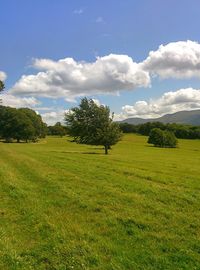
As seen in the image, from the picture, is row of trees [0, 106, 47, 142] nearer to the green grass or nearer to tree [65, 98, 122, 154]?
tree [65, 98, 122, 154]

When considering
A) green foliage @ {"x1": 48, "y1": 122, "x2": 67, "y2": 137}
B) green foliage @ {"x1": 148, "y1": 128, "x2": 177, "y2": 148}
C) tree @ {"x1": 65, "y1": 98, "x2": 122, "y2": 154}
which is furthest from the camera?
green foliage @ {"x1": 48, "y1": 122, "x2": 67, "y2": 137}

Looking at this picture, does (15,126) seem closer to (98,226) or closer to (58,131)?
(58,131)

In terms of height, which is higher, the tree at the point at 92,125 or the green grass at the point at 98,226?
the tree at the point at 92,125

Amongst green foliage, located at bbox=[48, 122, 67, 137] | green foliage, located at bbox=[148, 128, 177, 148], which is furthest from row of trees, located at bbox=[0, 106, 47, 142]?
green foliage, located at bbox=[48, 122, 67, 137]

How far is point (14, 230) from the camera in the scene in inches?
493

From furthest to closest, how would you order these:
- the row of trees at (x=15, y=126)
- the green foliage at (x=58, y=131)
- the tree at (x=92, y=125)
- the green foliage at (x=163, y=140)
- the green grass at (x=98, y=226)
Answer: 1. the green foliage at (x=58, y=131)
2. the green foliage at (x=163, y=140)
3. the row of trees at (x=15, y=126)
4. the tree at (x=92, y=125)
5. the green grass at (x=98, y=226)

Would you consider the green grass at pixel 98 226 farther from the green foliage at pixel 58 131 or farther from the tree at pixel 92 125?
the green foliage at pixel 58 131

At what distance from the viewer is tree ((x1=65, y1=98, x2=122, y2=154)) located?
67.0 metres

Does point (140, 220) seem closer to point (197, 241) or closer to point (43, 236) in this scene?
point (197, 241)

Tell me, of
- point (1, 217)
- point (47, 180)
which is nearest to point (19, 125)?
point (47, 180)

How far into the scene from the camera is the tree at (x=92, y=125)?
67.0 m

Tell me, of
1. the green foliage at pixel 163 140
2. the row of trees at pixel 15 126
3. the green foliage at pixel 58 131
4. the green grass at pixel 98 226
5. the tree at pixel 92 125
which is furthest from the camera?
the green foliage at pixel 58 131

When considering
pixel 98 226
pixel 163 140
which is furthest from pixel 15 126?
pixel 98 226

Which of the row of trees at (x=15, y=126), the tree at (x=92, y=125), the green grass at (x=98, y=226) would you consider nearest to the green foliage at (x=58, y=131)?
the row of trees at (x=15, y=126)
